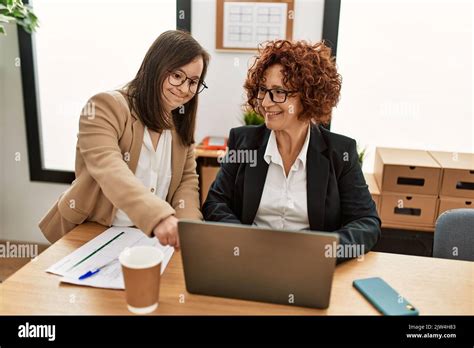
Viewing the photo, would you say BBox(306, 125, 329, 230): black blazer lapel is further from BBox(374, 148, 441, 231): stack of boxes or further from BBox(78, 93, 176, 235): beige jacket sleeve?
BBox(374, 148, 441, 231): stack of boxes

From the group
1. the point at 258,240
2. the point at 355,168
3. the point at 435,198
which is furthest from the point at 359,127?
the point at 258,240

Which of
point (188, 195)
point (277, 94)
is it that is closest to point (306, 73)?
point (277, 94)

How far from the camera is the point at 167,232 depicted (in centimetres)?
116

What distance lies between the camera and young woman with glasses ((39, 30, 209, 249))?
1421 millimetres

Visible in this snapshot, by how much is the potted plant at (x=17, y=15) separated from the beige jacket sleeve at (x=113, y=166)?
1540 mm

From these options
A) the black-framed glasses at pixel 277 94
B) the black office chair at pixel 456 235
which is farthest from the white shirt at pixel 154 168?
the black office chair at pixel 456 235

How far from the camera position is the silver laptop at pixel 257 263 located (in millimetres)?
989

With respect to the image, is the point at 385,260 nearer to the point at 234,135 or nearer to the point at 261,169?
the point at 261,169

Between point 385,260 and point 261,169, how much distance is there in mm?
560

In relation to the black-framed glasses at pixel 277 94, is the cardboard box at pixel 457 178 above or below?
below

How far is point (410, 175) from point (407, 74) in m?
0.77

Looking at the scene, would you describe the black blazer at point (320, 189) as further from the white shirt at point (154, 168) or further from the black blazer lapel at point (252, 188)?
the white shirt at point (154, 168)

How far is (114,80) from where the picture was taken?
3.19 meters

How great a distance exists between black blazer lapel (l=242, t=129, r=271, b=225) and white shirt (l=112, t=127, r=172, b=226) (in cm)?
32
